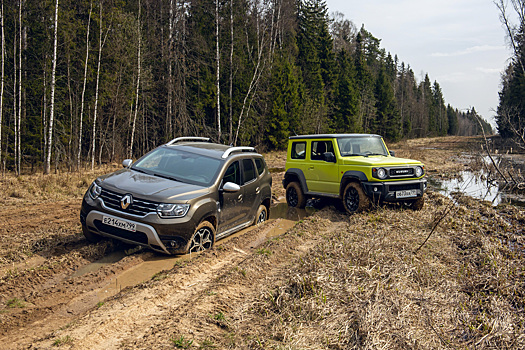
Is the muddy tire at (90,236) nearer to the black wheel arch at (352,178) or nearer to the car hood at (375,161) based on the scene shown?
the black wheel arch at (352,178)

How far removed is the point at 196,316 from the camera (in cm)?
401

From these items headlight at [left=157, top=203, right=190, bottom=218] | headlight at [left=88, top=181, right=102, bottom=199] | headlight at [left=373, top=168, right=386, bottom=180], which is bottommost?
headlight at [left=157, top=203, right=190, bottom=218]

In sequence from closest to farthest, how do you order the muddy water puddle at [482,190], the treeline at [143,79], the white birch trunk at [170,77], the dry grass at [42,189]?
the dry grass at [42,189] → the muddy water puddle at [482,190] → the treeline at [143,79] → the white birch trunk at [170,77]

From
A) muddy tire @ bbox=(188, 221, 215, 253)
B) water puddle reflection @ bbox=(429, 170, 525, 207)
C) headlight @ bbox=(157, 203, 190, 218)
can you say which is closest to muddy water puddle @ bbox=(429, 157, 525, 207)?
water puddle reflection @ bbox=(429, 170, 525, 207)

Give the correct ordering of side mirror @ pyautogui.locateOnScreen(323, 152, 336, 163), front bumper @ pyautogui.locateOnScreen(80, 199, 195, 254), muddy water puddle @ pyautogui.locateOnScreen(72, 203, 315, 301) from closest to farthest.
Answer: muddy water puddle @ pyautogui.locateOnScreen(72, 203, 315, 301) < front bumper @ pyautogui.locateOnScreen(80, 199, 195, 254) < side mirror @ pyautogui.locateOnScreen(323, 152, 336, 163)

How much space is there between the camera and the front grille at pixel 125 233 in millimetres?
5570

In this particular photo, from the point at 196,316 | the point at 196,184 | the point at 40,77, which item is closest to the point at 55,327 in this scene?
the point at 196,316

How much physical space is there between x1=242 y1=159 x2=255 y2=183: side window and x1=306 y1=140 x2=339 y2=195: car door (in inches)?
120

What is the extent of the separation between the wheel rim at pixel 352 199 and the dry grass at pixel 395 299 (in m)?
2.50

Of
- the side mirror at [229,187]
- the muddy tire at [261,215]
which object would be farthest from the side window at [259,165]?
the side mirror at [229,187]

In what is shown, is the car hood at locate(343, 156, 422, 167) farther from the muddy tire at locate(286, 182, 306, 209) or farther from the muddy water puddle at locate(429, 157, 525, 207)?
the muddy water puddle at locate(429, 157, 525, 207)

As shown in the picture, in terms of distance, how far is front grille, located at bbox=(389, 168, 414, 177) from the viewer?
9.61m

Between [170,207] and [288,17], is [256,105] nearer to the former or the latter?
[288,17]

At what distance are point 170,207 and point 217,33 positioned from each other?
2271 centimetres
